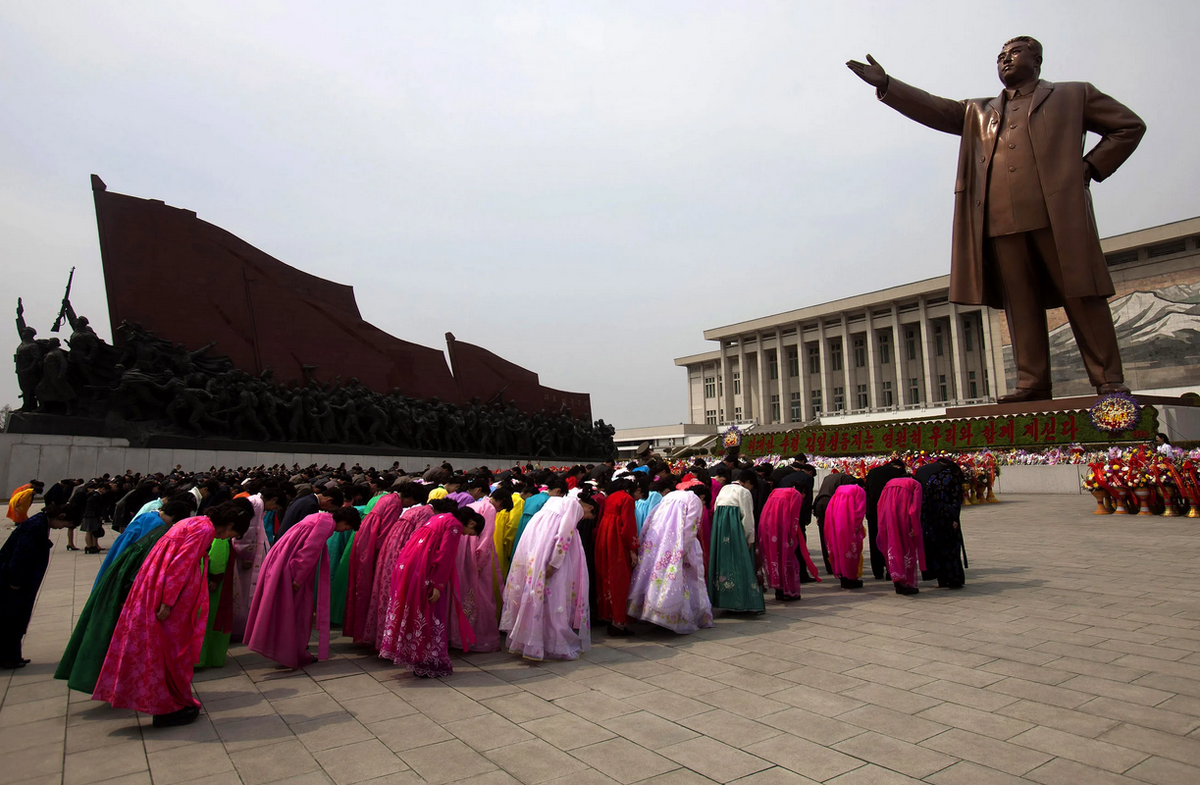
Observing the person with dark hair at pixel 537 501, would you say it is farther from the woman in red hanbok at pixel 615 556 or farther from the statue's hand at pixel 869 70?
the statue's hand at pixel 869 70

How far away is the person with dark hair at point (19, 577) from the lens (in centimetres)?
371

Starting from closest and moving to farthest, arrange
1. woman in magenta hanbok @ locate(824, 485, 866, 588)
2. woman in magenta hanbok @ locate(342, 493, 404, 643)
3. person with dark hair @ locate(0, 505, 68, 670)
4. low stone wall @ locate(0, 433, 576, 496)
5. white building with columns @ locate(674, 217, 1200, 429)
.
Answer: person with dark hair @ locate(0, 505, 68, 670) → woman in magenta hanbok @ locate(342, 493, 404, 643) → woman in magenta hanbok @ locate(824, 485, 866, 588) → low stone wall @ locate(0, 433, 576, 496) → white building with columns @ locate(674, 217, 1200, 429)

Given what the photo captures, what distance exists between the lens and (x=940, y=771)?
2303 mm

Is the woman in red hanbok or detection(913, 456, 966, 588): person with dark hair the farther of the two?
detection(913, 456, 966, 588): person with dark hair

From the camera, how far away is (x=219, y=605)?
3.90 metres

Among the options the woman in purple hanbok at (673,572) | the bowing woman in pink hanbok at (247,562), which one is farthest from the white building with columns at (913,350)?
the bowing woman in pink hanbok at (247,562)

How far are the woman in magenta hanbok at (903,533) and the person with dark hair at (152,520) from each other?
504cm

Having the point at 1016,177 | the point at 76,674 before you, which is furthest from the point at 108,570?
the point at 1016,177

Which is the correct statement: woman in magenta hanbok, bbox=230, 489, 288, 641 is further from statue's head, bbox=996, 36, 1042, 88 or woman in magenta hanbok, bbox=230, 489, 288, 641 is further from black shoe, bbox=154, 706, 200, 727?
statue's head, bbox=996, 36, 1042, 88

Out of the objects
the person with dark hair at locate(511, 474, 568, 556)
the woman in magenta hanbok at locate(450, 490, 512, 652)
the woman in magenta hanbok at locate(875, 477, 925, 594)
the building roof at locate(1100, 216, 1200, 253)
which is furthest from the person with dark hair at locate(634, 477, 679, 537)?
the building roof at locate(1100, 216, 1200, 253)

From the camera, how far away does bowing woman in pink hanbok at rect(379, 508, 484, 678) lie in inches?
141

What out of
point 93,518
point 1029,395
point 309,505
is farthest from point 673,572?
point 1029,395

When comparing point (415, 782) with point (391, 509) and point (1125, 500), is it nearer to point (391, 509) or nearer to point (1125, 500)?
point (391, 509)

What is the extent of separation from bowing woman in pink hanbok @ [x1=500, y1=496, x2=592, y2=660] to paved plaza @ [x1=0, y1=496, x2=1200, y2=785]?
0.12m
